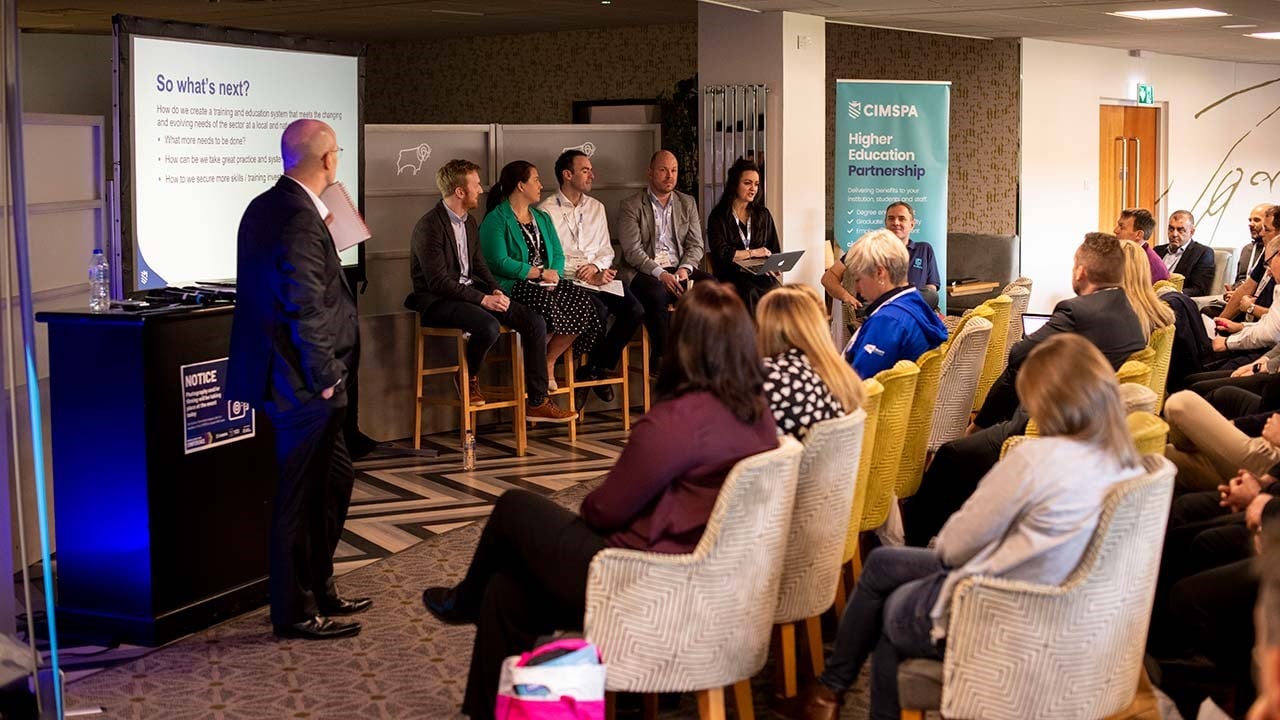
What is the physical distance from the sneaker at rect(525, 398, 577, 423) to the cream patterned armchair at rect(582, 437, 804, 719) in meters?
4.78

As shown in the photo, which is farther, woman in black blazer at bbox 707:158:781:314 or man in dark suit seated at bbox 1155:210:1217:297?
man in dark suit seated at bbox 1155:210:1217:297

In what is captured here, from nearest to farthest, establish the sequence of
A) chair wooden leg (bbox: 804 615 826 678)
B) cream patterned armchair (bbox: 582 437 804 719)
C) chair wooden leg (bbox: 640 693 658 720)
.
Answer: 1. cream patterned armchair (bbox: 582 437 804 719)
2. chair wooden leg (bbox: 640 693 658 720)
3. chair wooden leg (bbox: 804 615 826 678)

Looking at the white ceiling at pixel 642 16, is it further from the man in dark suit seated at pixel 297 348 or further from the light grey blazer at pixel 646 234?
the man in dark suit seated at pixel 297 348

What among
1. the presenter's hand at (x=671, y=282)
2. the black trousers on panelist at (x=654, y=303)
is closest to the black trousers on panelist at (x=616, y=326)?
the black trousers on panelist at (x=654, y=303)

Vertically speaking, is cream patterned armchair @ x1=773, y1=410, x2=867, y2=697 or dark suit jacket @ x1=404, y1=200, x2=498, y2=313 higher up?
dark suit jacket @ x1=404, y1=200, x2=498, y2=313

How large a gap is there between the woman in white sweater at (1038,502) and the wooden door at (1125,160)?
12.5 m

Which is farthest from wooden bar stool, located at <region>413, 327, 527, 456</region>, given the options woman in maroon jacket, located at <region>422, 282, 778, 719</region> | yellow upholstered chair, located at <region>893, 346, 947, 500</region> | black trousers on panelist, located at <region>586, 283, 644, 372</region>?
woman in maroon jacket, located at <region>422, 282, 778, 719</region>

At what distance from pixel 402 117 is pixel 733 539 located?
45.2 ft

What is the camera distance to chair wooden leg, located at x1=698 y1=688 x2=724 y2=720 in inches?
127

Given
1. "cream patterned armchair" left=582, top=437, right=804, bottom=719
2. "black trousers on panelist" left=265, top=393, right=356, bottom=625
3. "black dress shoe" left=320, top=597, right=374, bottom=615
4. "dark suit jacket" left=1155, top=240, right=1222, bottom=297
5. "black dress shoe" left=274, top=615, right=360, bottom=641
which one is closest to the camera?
"cream patterned armchair" left=582, top=437, right=804, bottom=719

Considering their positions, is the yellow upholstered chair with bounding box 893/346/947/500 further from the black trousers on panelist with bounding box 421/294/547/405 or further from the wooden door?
the wooden door

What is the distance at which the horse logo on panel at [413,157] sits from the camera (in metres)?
8.32

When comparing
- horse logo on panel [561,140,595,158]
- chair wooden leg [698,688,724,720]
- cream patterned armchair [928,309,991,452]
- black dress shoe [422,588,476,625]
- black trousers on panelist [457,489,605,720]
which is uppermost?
horse logo on panel [561,140,595,158]

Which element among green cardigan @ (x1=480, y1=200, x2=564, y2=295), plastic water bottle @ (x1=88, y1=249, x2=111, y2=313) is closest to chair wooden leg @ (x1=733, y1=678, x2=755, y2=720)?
plastic water bottle @ (x1=88, y1=249, x2=111, y2=313)
